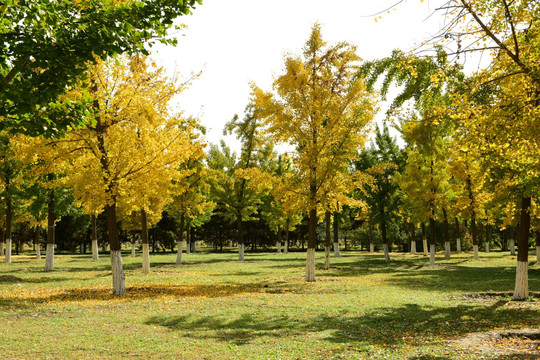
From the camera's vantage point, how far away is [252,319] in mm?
10203

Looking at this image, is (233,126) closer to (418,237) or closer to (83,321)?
(83,321)

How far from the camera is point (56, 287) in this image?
16.3 meters

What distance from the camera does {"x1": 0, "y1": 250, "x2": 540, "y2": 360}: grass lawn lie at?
7348 mm

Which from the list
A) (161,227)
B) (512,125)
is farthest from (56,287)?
(161,227)

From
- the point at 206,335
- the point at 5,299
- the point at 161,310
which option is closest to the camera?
the point at 206,335

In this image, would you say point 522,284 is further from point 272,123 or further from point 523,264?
point 272,123

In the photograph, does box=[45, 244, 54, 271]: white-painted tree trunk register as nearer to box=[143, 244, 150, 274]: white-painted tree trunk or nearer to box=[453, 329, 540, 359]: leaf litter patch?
box=[143, 244, 150, 274]: white-painted tree trunk

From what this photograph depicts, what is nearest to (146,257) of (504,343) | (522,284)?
(522,284)

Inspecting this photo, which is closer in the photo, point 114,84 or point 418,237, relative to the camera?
point 114,84

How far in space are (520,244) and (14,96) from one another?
1445 cm

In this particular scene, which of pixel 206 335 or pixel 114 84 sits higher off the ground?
pixel 114 84

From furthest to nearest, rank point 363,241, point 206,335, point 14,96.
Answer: point 363,241 → point 206,335 → point 14,96

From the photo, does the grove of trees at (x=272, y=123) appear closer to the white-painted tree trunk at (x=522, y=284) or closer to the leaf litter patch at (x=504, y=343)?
the white-painted tree trunk at (x=522, y=284)

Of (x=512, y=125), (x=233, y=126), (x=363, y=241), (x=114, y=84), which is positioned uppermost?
(x=233, y=126)
